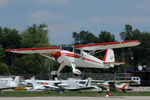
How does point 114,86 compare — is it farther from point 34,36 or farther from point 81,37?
point 81,37

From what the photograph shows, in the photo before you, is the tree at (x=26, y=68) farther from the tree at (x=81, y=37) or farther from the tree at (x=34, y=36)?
the tree at (x=81, y=37)

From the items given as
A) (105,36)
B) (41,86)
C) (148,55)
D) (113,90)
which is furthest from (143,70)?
(105,36)

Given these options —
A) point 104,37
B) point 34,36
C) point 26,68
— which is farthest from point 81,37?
point 26,68

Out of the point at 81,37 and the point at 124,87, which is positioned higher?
the point at 81,37

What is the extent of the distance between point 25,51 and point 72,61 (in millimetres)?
6258

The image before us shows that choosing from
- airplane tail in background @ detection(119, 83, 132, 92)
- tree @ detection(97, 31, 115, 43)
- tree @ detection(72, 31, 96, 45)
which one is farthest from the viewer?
tree @ detection(72, 31, 96, 45)

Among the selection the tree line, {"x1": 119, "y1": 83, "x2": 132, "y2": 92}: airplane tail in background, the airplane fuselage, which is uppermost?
the tree line

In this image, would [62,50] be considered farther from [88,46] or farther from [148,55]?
[148,55]

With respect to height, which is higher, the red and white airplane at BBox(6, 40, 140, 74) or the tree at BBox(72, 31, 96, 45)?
the tree at BBox(72, 31, 96, 45)

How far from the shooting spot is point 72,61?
3341cm

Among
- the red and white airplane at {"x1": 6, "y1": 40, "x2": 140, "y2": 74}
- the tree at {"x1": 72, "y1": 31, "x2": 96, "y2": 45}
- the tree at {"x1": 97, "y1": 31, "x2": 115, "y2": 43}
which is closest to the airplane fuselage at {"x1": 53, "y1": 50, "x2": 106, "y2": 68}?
the red and white airplane at {"x1": 6, "y1": 40, "x2": 140, "y2": 74}

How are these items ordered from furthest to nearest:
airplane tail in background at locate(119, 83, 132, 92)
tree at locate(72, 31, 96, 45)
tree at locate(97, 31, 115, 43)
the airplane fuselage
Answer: tree at locate(72, 31, 96, 45), tree at locate(97, 31, 115, 43), airplane tail in background at locate(119, 83, 132, 92), the airplane fuselage

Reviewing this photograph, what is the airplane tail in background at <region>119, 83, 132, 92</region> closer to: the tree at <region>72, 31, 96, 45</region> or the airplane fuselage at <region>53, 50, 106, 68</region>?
the airplane fuselage at <region>53, 50, 106, 68</region>

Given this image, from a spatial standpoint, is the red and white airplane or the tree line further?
the tree line
